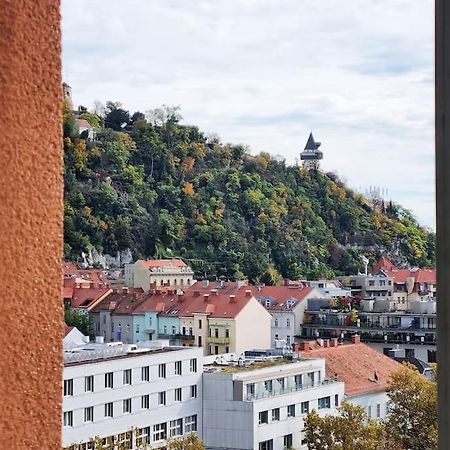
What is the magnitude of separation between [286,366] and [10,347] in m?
10.00

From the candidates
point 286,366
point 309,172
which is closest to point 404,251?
point 309,172

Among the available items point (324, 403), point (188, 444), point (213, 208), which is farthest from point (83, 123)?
point (188, 444)

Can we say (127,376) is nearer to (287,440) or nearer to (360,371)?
(287,440)

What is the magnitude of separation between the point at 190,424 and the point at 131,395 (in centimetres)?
110

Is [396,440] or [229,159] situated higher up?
[229,159]

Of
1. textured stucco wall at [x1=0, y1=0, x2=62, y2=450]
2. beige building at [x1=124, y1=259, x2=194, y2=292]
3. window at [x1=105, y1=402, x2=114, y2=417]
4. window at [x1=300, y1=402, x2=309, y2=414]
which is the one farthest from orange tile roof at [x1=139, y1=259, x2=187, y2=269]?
textured stucco wall at [x1=0, y1=0, x2=62, y2=450]

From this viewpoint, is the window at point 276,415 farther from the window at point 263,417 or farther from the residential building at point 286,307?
the residential building at point 286,307

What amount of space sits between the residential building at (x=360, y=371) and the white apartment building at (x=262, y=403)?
0.61 m

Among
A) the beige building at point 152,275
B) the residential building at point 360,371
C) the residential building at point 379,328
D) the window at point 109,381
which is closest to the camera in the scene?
the window at point 109,381

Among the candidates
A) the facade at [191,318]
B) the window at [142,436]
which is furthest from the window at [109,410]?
the facade at [191,318]

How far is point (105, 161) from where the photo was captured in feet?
75.7

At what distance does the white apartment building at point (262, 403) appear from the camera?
9.16m

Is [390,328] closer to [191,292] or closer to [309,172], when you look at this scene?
[191,292]

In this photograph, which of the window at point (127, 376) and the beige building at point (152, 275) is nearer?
the window at point (127, 376)
